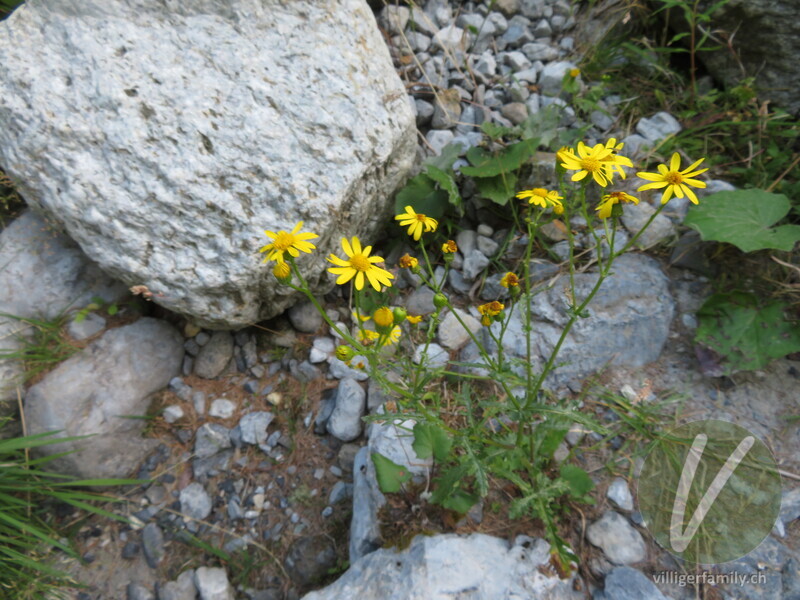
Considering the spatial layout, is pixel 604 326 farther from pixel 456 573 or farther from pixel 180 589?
pixel 180 589

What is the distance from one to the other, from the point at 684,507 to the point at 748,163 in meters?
1.97

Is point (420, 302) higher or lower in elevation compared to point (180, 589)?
higher

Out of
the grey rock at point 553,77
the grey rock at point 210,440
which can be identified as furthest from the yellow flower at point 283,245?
the grey rock at point 553,77

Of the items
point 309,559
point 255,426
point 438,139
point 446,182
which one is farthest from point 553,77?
point 309,559

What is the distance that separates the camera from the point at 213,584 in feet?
7.29

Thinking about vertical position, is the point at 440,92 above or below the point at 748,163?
above

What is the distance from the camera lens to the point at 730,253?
2463 millimetres

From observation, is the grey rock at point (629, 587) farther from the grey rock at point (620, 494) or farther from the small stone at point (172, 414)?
the small stone at point (172, 414)

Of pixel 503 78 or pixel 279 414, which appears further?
pixel 503 78

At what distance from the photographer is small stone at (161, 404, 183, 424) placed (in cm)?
263

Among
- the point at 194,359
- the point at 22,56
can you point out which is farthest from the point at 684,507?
the point at 22,56

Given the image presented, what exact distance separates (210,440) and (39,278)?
1265 millimetres

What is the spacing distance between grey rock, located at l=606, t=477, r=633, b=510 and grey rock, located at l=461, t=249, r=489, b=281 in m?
1.23

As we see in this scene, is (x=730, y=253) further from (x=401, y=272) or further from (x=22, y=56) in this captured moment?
(x=22, y=56)
